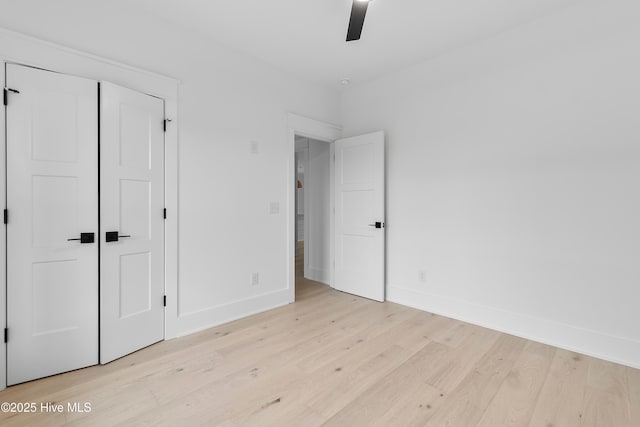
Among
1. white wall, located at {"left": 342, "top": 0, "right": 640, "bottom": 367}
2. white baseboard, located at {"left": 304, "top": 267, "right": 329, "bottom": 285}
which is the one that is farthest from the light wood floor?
white baseboard, located at {"left": 304, "top": 267, "right": 329, "bottom": 285}

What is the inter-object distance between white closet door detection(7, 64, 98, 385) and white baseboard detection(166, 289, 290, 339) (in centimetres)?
71

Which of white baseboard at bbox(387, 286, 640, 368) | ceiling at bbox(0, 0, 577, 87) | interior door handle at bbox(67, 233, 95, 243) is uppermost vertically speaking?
ceiling at bbox(0, 0, 577, 87)

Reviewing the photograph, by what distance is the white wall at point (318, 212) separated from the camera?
471 centimetres

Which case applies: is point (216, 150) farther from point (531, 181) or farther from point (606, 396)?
point (606, 396)

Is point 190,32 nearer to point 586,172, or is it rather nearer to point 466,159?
point 466,159

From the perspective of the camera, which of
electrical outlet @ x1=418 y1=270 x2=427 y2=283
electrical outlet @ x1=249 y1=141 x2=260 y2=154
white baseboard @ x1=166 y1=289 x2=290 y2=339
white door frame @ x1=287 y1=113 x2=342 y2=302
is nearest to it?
white baseboard @ x1=166 y1=289 x2=290 y2=339

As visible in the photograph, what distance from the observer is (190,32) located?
2891mm

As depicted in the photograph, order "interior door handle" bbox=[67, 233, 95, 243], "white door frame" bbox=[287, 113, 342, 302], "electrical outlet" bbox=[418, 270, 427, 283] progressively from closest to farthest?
"interior door handle" bbox=[67, 233, 95, 243] → "electrical outlet" bbox=[418, 270, 427, 283] → "white door frame" bbox=[287, 113, 342, 302]

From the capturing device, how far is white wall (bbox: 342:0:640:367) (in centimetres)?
238

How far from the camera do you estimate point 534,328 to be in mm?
2771

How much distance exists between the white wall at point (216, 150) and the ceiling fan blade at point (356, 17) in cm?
158

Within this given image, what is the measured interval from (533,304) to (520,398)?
1148mm

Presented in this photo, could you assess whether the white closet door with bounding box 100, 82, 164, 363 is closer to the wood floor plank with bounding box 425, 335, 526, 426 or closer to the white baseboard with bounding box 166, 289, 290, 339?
the white baseboard with bounding box 166, 289, 290, 339

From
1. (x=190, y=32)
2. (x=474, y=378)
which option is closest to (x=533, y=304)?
(x=474, y=378)
